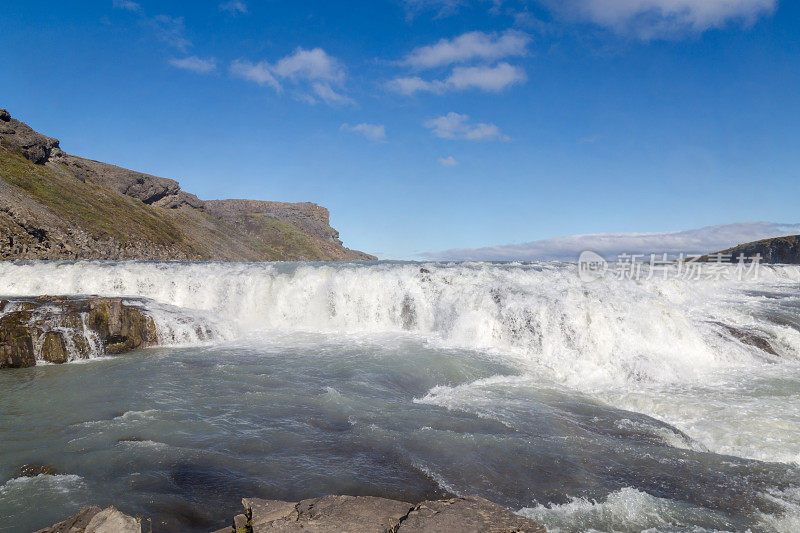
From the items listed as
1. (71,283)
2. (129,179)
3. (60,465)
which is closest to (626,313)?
(60,465)

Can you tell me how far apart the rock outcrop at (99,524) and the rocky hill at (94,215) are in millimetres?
42402

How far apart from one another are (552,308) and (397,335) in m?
5.91

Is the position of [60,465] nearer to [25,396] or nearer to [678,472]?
[25,396]

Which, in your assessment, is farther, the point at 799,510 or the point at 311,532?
the point at 799,510

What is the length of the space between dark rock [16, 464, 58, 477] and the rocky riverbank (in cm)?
309

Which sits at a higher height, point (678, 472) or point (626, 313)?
point (626, 313)

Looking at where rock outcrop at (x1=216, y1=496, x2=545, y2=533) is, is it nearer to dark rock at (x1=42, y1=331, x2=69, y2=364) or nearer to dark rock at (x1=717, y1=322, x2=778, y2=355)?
dark rock at (x1=42, y1=331, x2=69, y2=364)

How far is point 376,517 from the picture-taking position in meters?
3.56

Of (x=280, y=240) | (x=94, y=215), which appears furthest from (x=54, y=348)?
(x=280, y=240)

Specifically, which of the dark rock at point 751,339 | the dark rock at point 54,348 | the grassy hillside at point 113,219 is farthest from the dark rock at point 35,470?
the grassy hillside at point 113,219

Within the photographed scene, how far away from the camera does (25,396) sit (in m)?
8.88

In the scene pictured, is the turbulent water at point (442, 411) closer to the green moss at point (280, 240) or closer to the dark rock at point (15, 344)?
the dark rock at point (15, 344)

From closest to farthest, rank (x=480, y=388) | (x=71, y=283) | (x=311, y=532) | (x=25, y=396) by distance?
(x=311, y=532) < (x=25, y=396) < (x=480, y=388) < (x=71, y=283)

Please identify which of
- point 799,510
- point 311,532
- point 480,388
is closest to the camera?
→ point 311,532
